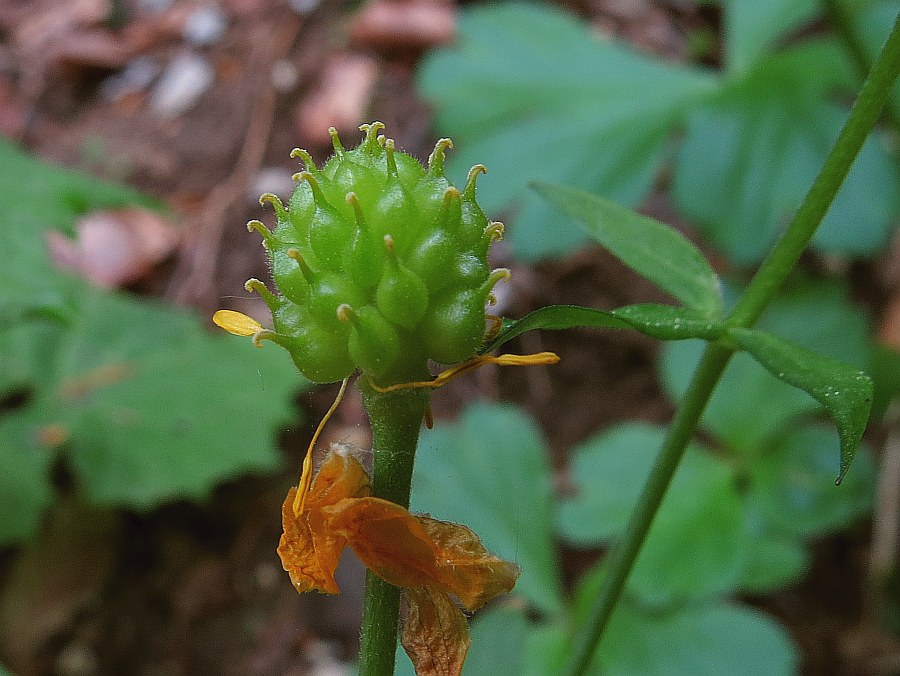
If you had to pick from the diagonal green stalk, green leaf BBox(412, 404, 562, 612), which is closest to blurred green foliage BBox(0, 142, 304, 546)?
green leaf BBox(412, 404, 562, 612)

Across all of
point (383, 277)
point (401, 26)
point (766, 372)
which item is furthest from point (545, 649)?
point (401, 26)

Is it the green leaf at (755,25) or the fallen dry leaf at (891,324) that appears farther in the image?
the fallen dry leaf at (891,324)

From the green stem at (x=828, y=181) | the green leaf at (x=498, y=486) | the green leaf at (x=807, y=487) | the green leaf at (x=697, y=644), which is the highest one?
the green stem at (x=828, y=181)

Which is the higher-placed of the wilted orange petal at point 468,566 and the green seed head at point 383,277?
the green seed head at point 383,277

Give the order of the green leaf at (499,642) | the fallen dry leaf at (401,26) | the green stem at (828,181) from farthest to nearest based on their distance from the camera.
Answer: the fallen dry leaf at (401,26)
the green leaf at (499,642)
the green stem at (828,181)

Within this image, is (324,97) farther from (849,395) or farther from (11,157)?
(849,395)

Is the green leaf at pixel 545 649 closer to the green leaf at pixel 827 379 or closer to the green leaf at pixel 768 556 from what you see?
the green leaf at pixel 768 556

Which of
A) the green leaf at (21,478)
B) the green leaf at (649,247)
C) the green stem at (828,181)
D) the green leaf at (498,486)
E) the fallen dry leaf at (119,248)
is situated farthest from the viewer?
the fallen dry leaf at (119,248)

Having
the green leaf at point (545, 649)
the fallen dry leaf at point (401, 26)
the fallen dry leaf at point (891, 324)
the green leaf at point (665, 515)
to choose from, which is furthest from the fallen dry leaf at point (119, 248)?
the fallen dry leaf at point (891, 324)
